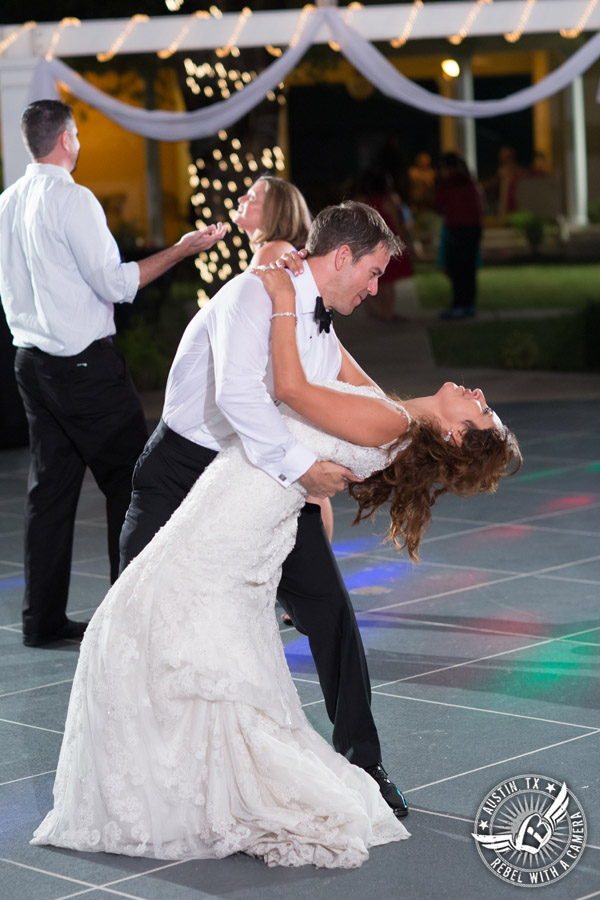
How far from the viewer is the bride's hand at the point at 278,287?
3.43 meters

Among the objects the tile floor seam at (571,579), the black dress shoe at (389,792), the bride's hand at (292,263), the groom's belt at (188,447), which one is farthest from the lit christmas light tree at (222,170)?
the black dress shoe at (389,792)

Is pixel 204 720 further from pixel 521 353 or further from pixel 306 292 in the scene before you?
pixel 521 353

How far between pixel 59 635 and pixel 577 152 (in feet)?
44.3

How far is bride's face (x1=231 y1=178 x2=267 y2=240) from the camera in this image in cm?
569

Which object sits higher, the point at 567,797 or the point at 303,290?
the point at 303,290

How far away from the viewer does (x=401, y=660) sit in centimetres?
495

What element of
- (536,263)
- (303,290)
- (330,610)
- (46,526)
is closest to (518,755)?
(330,610)

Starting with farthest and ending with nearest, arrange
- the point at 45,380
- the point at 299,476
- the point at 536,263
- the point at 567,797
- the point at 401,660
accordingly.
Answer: the point at 536,263
the point at 45,380
the point at 401,660
the point at 567,797
the point at 299,476

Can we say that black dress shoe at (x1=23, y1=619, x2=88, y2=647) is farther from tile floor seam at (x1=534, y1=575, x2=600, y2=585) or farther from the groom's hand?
the groom's hand

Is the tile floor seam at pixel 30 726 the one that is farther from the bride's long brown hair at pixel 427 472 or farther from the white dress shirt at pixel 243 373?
the bride's long brown hair at pixel 427 472

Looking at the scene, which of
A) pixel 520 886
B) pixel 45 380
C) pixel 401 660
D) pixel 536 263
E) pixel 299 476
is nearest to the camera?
pixel 520 886

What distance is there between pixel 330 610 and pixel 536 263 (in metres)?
13.8

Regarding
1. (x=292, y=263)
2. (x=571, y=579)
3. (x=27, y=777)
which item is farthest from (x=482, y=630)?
(x=292, y=263)

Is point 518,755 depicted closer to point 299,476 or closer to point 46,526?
point 299,476
